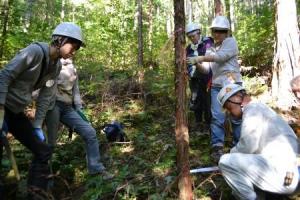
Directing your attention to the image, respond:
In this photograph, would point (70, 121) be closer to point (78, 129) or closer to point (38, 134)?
point (78, 129)

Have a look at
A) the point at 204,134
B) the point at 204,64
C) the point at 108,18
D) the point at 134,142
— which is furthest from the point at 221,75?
the point at 108,18

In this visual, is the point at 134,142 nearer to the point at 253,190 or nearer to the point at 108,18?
the point at 253,190

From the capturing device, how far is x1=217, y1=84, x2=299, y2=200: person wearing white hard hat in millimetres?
3744

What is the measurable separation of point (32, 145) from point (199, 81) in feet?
12.9

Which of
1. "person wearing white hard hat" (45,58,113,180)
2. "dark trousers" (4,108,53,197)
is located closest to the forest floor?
"person wearing white hard hat" (45,58,113,180)

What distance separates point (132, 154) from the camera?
646 cm

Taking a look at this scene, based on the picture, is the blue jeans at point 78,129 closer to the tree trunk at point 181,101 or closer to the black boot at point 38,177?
the black boot at point 38,177

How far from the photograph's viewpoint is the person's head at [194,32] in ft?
22.0

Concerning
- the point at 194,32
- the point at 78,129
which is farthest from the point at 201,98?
the point at 78,129

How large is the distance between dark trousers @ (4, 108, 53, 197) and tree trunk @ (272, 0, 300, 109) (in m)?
5.07

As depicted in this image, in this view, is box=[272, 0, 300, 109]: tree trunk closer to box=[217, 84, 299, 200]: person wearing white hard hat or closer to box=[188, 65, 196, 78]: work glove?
box=[188, 65, 196, 78]: work glove

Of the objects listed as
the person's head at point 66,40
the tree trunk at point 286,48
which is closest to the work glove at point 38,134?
the person's head at point 66,40

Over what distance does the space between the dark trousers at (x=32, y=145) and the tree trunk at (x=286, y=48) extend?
5.07 meters

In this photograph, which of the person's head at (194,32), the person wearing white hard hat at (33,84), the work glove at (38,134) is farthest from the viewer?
the person's head at (194,32)
